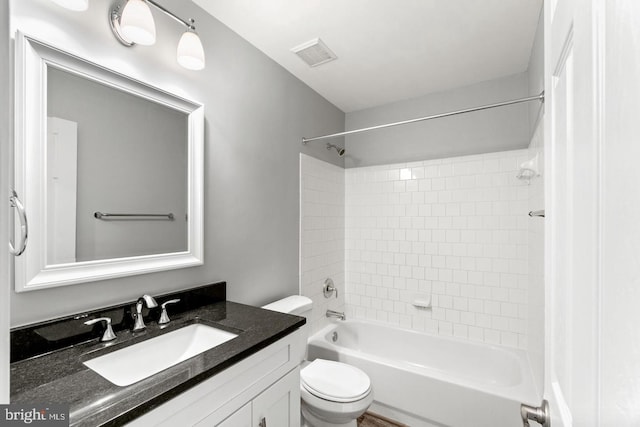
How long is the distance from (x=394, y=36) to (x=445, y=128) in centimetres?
107

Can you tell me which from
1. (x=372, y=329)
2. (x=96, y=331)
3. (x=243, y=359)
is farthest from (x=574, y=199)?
(x=372, y=329)

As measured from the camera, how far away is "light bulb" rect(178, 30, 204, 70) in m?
1.39

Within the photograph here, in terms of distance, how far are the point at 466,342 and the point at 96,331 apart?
2573mm

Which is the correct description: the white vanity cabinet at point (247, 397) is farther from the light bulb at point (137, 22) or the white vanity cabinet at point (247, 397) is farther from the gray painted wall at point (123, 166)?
the light bulb at point (137, 22)

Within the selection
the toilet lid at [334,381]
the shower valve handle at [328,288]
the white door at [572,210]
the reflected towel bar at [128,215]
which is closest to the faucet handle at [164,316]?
the reflected towel bar at [128,215]

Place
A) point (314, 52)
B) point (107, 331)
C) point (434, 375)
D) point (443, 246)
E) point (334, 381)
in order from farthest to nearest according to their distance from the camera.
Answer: point (443, 246) → point (314, 52) → point (434, 375) → point (334, 381) → point (107, 331)

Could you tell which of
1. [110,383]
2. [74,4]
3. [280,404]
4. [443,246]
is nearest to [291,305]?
[280,404]

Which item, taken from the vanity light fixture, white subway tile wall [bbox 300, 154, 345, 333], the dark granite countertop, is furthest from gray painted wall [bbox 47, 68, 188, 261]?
white subway tile wall [bbox 300, 154, 345, 333]

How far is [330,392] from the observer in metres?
1.66

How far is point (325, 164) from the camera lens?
2.77m

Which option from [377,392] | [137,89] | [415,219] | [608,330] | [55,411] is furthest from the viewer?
[415,219]

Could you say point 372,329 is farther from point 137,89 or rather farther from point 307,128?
point 137,89

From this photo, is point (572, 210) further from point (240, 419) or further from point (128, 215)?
point (128, 215)

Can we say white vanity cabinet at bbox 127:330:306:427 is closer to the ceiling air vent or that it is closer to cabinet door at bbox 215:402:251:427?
cabinet door at bbox 215:402:251:427
